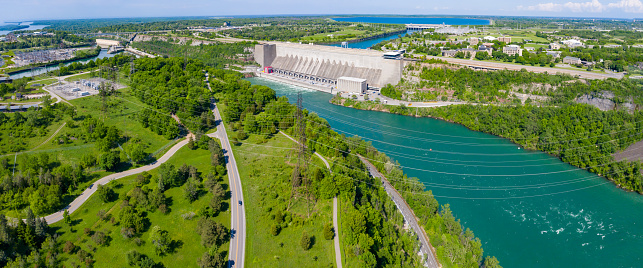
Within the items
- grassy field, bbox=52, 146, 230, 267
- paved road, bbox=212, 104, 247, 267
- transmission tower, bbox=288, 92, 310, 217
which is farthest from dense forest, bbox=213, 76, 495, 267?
grassy field, bbox=52, 146, 230, 267

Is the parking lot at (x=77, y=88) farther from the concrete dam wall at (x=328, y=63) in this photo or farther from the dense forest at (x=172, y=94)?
the concrete dam wall at (x=328, y=63)

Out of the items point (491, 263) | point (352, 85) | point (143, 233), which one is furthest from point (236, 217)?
point (352, 85)

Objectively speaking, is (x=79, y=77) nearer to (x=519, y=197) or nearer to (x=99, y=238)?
(x=99, y=238)

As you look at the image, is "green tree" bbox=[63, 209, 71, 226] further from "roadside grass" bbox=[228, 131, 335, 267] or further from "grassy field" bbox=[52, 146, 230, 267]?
"roadside grass" bbox=[228, 131, 335, 267]

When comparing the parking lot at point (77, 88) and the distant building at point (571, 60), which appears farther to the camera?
the distant building at point (571, 60)

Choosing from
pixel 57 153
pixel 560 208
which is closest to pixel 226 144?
pixel 57 153

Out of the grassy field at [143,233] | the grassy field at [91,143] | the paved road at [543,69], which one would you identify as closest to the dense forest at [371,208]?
the grassy field at [143,233]
